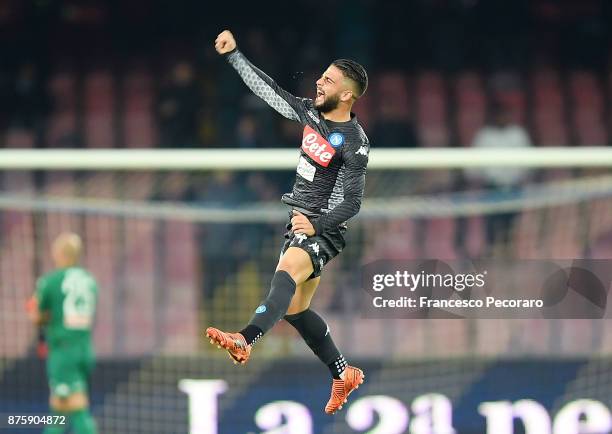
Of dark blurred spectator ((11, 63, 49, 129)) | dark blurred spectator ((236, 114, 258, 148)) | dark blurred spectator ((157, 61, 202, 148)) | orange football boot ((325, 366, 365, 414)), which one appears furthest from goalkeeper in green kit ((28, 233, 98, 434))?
dark blurred spectator ((11, 63, 49, 129))

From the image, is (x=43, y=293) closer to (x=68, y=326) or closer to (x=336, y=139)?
(x=68, y=326)

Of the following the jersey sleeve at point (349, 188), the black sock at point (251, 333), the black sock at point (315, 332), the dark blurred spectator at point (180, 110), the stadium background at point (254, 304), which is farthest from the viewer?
the dark blurred spectator at point (180, 110)

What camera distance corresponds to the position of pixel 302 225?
4.84m

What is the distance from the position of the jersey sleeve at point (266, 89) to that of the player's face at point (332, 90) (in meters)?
0.10

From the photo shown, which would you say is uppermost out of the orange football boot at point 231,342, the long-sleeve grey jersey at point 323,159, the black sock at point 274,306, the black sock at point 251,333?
the long-sleeve grey jersey at point 323,159

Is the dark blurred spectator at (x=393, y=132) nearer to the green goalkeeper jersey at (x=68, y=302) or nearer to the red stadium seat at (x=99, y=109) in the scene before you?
the red stadium seat at (x=99, y=109)

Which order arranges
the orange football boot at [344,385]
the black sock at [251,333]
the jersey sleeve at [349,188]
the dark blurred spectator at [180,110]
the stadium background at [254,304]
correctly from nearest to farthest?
the black sock at [251,333], the jersey sleeve at [349,188], the orange football boot at [344,385], the stadium background at [254,304], the dark blurred spectator at [180,110]

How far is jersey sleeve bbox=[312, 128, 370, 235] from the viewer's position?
4.81 meters

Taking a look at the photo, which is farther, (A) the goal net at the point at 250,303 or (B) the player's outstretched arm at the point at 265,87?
(A) the goal net at the point at 250,303

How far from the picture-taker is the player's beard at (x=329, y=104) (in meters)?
4.83

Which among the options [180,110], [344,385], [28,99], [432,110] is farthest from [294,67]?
[344,385]

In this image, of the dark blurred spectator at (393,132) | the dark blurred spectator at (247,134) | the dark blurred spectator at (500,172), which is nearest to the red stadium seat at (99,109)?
the dark blurred spectator at (247,134)

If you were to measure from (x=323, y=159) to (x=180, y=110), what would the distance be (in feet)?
21.3

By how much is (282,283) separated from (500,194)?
2.78 m
